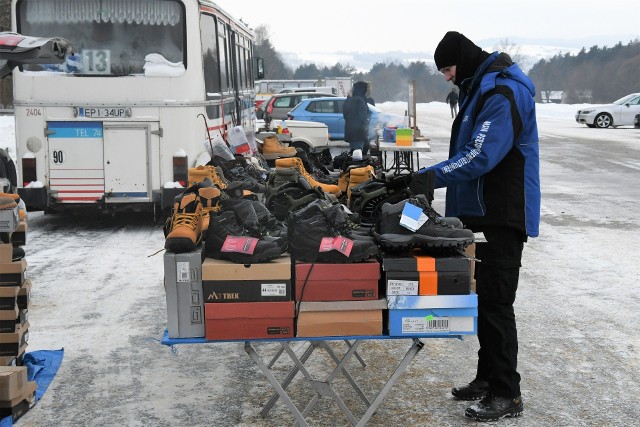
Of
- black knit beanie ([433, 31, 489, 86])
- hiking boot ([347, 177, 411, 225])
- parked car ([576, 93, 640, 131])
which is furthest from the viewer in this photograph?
parked car ([576, 93, 640, 131])

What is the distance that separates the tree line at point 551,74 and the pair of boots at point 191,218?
71309mm

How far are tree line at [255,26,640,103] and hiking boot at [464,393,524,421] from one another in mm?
71490

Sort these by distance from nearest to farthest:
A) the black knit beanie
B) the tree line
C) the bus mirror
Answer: the black knit beanie
the bus mirror
the tree line

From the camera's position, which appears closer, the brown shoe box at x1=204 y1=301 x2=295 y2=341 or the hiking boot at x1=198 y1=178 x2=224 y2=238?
the brown shoe box at x1=204 y1=301 x2=295 y2=341

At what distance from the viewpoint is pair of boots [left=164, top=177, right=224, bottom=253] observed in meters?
4.12

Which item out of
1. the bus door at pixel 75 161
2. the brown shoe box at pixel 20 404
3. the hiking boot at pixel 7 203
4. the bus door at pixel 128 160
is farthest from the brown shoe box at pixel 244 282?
the bus door at pixel 75 161

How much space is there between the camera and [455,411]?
4.88 metres

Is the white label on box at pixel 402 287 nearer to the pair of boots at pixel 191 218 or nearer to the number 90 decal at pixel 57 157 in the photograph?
the pair of boots at pixel 191 218

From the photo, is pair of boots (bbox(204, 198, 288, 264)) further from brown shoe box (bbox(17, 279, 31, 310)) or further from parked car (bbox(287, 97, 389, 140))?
parked car (bbox(287, 97, 389, 140))

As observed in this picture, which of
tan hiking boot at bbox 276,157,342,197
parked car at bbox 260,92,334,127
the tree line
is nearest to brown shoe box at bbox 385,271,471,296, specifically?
tan hiking boot at bbox 276,157,342,197

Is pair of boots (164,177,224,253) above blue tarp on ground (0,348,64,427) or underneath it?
above

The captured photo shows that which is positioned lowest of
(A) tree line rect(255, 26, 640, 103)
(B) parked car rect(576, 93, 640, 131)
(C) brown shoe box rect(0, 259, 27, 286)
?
Answer: (C) brown shoe box rect(0, 259, 27, 286)

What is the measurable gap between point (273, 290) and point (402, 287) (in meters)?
0.60

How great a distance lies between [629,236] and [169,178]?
5615mm
